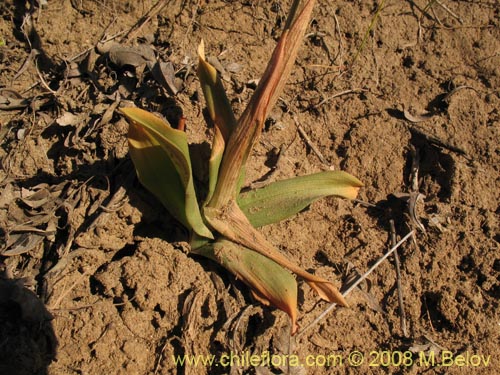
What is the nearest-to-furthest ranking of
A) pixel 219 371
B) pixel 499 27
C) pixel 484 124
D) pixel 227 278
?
pixel 219 371 → pixel 227 278 → pixel 484 124 → pixel 499 27

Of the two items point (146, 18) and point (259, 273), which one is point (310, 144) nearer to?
point (259, 273)

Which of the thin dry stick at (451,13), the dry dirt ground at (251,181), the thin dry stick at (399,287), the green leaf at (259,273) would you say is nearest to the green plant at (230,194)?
the green leaf at (259,273)

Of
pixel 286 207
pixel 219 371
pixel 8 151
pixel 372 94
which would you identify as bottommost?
pixel 219 371

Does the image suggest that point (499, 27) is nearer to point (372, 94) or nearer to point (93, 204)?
point (372, 94)

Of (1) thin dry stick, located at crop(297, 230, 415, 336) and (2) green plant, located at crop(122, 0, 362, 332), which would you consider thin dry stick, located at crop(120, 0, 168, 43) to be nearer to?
(2) green plant, located at crop(122, 0, 362, 332)

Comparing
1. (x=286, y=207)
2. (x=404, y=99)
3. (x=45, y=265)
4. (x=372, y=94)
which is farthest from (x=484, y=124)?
(x=45, y=265)
